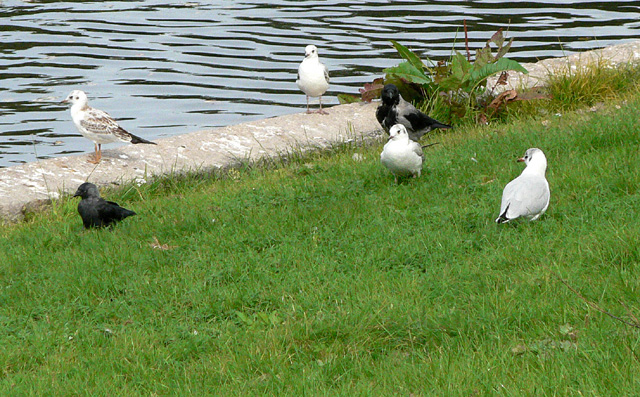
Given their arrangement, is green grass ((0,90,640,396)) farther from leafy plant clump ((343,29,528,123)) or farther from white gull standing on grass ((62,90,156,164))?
leafy plant clump ((343,29,528,123))

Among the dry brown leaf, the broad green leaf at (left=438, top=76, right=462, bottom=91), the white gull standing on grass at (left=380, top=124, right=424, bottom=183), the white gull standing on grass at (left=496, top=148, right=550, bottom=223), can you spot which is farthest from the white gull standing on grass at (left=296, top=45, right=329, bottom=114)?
the white gull standing on grass at (left=496, top=148, right=550, bottom=223)

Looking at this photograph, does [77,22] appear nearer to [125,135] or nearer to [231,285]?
[125,135]

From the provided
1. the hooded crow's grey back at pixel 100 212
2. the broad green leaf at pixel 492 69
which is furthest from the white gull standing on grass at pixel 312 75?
the hooded crow's grey back at pixel 100 212

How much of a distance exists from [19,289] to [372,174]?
3619 millimetres

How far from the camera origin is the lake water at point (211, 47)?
13211mm

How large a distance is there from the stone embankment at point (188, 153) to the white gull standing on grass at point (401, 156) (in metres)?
2.23

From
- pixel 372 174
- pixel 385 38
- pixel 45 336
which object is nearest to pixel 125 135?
pixel 372 174

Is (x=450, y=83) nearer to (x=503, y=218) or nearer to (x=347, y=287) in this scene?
(x=503, y=218)

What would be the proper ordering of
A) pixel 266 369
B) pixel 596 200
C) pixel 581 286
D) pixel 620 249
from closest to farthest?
pixel 266 369 < pixel 581 286 < pixel 620 249 < pixel 596 200

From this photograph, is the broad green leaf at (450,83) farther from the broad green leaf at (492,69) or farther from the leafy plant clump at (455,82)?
the broad green leaf at (492,69)

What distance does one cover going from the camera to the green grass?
4270 mm

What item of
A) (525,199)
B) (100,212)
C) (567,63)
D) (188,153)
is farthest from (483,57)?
(100,212)

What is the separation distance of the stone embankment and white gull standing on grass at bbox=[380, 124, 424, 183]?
223 centimetres

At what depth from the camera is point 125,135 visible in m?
9.23
